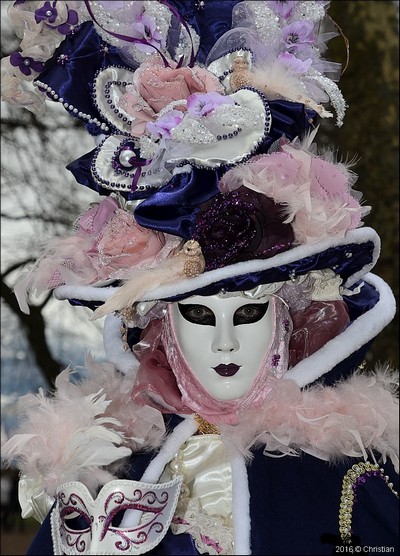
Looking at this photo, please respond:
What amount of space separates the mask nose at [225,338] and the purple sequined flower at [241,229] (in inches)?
6.3

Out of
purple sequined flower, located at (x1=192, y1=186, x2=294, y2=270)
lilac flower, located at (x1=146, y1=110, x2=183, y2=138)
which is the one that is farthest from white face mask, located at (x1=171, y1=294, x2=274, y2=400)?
lilac flower, located at (x1=146, y1=110, x2=183, y2=138)

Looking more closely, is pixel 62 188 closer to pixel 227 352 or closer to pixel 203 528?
pixel 227 352

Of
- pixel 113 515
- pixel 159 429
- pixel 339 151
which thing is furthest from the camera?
pixel 339 151

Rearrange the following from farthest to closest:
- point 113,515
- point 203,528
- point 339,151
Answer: point 339,151 → point 203,528 → point 113,515

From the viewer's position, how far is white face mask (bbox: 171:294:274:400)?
1.96 m

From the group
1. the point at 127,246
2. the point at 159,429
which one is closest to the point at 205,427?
the point at 159,429

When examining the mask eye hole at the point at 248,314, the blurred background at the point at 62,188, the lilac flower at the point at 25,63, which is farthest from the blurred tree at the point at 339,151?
the mask eye hole at the point at 248,314

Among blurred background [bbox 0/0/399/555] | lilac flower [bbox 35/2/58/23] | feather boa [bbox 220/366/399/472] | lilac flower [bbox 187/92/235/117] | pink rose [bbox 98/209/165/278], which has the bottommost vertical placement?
blurred background [bbox 0/0/399/555]

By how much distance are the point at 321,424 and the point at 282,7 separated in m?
1.01

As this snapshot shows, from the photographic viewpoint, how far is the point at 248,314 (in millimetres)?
2000

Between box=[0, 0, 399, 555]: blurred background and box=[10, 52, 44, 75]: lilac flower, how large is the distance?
→ 222 centimetres

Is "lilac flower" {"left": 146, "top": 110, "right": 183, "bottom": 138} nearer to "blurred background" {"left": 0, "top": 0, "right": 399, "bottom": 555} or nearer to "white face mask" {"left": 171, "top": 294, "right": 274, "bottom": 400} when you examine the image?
"white face mask" {"left": 171, "top": 294, "right": 274, "bottom": 400}

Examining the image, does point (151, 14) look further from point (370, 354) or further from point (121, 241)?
point (370, 354)

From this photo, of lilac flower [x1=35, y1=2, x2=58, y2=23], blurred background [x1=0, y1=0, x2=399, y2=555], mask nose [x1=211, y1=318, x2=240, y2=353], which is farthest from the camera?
blurred background [x1=0, y1=0, x2=399, y2=555]
